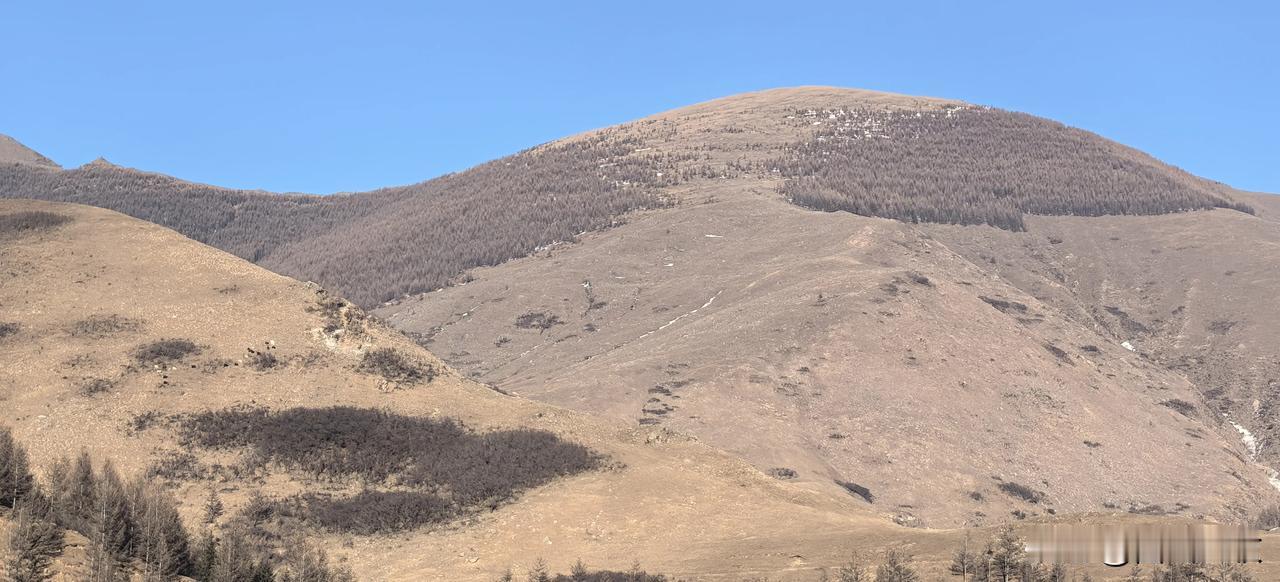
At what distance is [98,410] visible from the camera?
5550 cm

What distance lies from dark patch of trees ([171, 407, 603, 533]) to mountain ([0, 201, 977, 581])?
22cm

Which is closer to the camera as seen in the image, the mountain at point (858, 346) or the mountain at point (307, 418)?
the mountain at point (307, 418)

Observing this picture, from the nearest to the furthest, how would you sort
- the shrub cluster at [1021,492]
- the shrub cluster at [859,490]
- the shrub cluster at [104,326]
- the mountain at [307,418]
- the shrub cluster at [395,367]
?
the mountain at [307,418] → the shrub cluster at [104,326] → the shrub cluster at [395,367] → the shrub cluster at [859,490] → the shrub cluster at [1021,492]

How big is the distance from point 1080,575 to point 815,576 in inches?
349

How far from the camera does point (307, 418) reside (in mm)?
57531

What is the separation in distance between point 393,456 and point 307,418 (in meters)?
4.57

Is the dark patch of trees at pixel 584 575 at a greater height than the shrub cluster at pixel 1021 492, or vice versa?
the shrub cluster at pixel 1021 492

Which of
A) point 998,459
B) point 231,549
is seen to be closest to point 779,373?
point 998,459

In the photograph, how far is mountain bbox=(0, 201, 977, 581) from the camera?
163 feet

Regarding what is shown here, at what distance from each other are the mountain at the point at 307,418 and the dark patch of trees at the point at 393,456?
0.22 metres

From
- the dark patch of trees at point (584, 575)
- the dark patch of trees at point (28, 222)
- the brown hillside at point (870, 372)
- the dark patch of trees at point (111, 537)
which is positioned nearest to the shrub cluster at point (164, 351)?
the dark patch of trees at point (28, 222)

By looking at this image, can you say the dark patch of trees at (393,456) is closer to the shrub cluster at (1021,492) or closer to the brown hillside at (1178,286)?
the shrub cluster at (1021,492)

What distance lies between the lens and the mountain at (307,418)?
4962 cm

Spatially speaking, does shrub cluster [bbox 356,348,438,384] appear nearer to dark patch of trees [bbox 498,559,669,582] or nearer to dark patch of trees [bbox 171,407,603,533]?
dark patch of trees [bbox 171,407,603,533]
